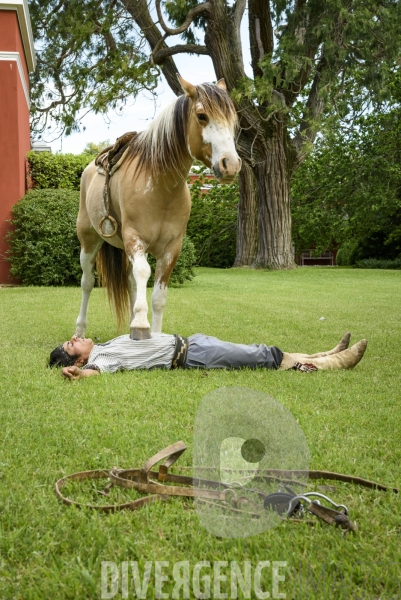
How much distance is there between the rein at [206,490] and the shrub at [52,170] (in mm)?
13266

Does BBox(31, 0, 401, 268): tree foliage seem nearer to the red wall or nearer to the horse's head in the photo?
the red wall

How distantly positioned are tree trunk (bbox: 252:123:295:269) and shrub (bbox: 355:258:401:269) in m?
7.18

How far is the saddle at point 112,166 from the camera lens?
5.34m

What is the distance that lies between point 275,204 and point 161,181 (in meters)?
13.3

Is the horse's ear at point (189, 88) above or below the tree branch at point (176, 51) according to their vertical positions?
below

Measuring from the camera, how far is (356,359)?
460cm

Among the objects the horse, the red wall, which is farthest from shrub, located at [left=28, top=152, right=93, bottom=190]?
the horse

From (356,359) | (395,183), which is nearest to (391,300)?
(356,359)

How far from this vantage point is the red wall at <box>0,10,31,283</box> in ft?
43.9

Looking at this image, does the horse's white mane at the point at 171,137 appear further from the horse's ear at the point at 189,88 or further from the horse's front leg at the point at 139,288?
the horse's front leg at the point at 139,288

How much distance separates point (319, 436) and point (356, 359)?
1867 mm

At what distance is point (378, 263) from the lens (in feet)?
79.8

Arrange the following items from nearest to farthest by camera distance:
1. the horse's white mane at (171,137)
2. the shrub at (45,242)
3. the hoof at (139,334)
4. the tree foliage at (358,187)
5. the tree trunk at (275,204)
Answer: the horse's white mane at (171,137) < the hoof at (139,334) < the shrub at (45,242) < the tree trunk at (275,204) < the tree foliage at (358,187)

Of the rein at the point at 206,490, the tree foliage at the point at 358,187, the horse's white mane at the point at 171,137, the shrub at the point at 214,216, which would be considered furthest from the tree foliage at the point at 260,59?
the rein at the point at 206,490
